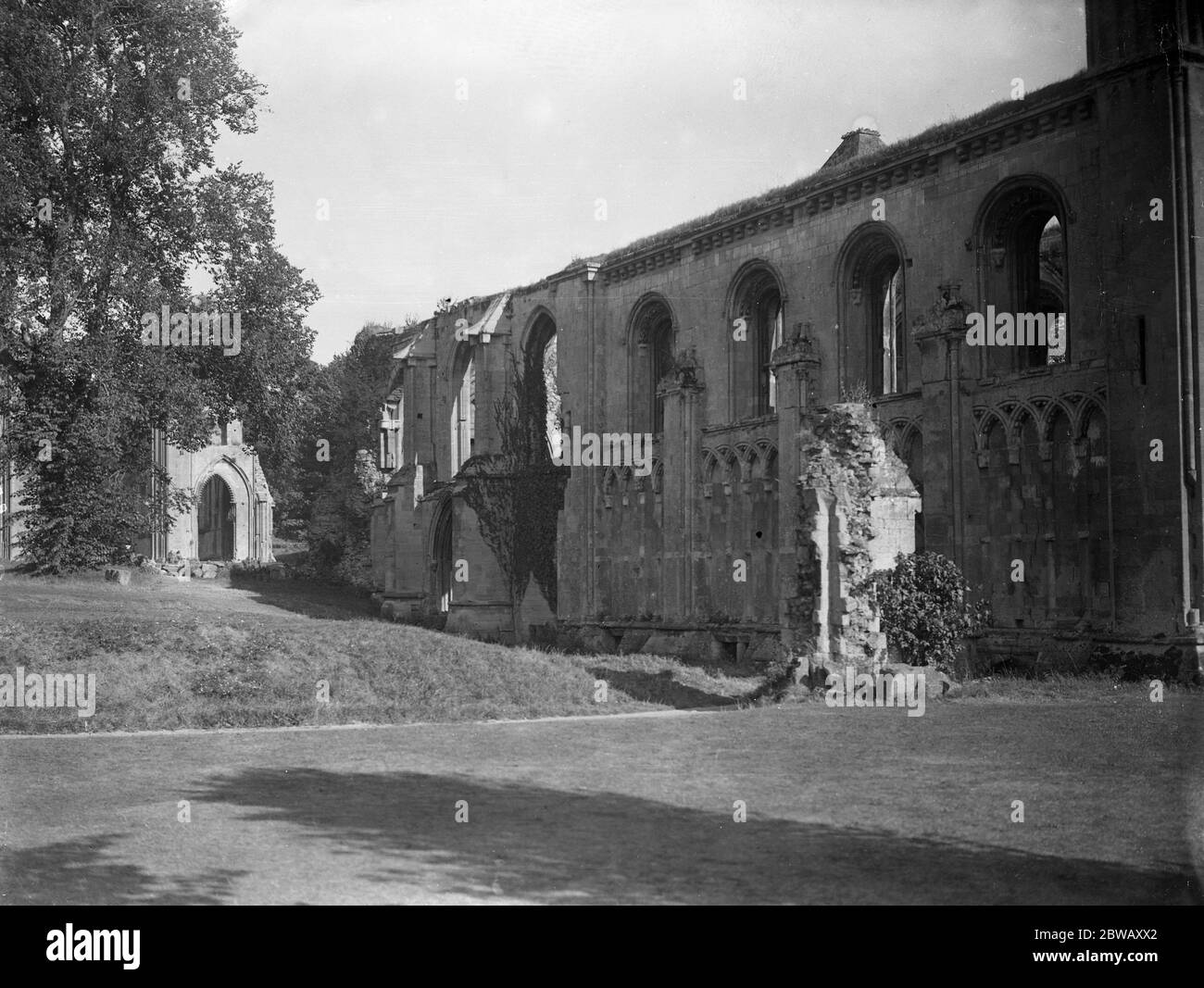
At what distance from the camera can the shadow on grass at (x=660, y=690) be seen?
21.4 metres

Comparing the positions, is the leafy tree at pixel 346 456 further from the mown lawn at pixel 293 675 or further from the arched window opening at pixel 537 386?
the mown lawn at pixel 293 675

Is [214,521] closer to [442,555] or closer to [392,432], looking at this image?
[392,432]

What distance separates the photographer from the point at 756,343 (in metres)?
33.2

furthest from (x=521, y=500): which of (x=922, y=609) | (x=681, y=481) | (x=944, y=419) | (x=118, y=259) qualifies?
(x=922, y=609)

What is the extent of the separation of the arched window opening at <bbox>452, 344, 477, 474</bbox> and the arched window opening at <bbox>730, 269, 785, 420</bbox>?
14123 millimetres

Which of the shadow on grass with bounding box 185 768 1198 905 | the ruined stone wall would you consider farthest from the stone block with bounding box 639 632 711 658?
the shadow on grass with bounding box 185 768 1198 905

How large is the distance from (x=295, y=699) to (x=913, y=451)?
539 inches

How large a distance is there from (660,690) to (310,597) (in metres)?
25.3

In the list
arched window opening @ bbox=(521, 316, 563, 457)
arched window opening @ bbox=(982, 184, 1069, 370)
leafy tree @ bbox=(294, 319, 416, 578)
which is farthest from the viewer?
leafy tree @ bbox=(294, 319, 416, 578)

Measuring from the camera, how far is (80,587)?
106 feet

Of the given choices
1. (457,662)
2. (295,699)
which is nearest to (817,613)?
(457,662)

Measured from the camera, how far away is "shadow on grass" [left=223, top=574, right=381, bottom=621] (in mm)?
38719

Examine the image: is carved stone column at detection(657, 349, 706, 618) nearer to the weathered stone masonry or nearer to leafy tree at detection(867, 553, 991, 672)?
the weathered stone masonry
